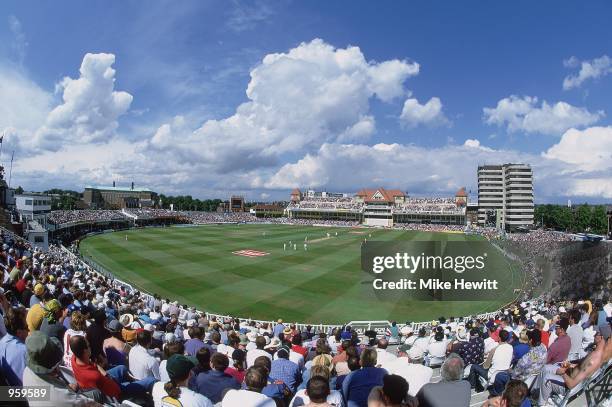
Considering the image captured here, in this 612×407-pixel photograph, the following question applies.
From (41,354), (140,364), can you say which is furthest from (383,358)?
(41,354)

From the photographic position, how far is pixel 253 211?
467ft

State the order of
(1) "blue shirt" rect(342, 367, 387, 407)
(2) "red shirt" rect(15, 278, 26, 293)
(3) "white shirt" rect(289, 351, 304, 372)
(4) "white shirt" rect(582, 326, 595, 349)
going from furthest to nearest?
(2) "red shirt" rect(15, 278, 26, 293) < (4) "white shirt" rect(582, 326, 595, 349) < (3) "white shirt" rect(289, 351, 304, 372) < (1) "blue shirt" rect(342, 367, 387, 407)

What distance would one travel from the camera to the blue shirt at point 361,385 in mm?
4258

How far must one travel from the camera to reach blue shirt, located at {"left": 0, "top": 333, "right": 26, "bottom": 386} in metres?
3.21

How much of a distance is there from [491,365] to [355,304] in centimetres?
1691

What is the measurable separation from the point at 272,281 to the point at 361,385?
962 inches

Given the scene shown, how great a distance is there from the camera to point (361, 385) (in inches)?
168

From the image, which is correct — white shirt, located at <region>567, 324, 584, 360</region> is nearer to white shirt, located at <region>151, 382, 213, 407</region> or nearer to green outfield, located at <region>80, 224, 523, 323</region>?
white shirt, located at <region>151, 382, 213, 407</region>

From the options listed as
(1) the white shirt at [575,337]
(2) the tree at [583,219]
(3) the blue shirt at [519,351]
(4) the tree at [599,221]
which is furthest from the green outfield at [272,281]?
(2) the tree at [583,219]

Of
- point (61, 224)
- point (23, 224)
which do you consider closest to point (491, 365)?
point (23, 224)

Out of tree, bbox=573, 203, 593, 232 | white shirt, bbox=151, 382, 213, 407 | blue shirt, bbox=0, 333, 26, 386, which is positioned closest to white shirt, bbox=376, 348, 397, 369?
white shirt, bbox=151, 382, 213, 407

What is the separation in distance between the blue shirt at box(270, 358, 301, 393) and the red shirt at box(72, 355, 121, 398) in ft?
6.86

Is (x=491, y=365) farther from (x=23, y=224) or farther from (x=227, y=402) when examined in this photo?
(x=23, y=224)

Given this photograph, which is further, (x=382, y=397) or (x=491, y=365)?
(x=491, y=365)
